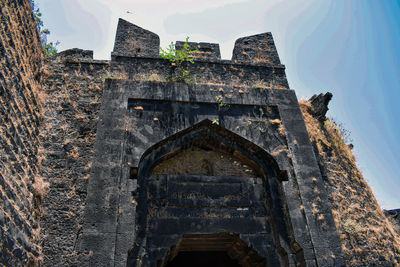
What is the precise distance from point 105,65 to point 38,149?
2.26 meters

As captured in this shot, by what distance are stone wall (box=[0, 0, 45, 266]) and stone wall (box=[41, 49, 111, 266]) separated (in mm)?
198

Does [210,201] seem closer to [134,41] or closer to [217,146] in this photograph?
[217,146]

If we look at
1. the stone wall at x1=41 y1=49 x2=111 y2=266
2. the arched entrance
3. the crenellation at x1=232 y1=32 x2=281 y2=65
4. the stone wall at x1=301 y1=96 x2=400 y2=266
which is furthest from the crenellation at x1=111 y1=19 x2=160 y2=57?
the stone wall at x1=301 y1=96 x2=400 y2=266

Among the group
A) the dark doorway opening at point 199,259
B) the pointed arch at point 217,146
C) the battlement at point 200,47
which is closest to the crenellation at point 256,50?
the battlement at point 200,47

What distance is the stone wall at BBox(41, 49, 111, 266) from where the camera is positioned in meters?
4.53

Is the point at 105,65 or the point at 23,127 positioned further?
the point at 105,65

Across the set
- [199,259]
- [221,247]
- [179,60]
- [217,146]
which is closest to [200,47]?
[179,60]

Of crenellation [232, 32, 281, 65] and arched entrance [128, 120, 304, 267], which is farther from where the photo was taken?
crenellation [232, 32, 281, 65]

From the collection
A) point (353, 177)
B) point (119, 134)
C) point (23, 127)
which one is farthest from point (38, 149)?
point (353, 177)

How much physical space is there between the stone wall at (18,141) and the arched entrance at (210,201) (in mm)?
1488

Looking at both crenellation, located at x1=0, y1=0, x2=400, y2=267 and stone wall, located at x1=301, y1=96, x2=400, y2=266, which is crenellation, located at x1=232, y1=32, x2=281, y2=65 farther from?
stone wall, located at x1=301, y1=96, x2=400, y2=266

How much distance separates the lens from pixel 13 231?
3.79 meters

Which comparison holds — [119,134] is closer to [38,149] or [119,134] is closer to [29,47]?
[38,149]

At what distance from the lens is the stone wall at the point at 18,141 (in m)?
3.78
